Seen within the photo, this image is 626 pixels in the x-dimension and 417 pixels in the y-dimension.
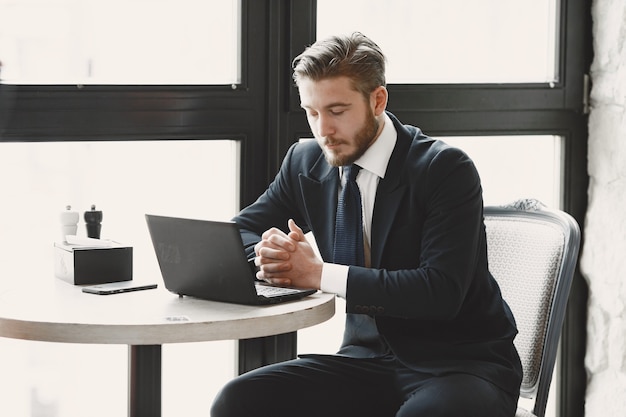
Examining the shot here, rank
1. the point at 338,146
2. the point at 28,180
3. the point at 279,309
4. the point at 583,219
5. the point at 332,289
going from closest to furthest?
the point at 279,309 → the point at 332,289 → the point at 338,146 → the point at 28,180 → the point at 583,219

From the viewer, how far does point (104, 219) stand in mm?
2887

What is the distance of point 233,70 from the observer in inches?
117

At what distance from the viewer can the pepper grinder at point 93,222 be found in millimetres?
2529

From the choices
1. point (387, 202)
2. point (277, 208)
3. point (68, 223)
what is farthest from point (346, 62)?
point (68, 223)

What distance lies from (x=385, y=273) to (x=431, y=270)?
107 mm

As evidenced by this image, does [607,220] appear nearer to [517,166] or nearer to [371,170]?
[517,166]

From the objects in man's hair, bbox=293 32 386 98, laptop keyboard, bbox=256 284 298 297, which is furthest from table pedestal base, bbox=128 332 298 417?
man's hair, bbox=293 32 386 98

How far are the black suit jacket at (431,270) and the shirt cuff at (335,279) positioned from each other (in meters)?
0.02

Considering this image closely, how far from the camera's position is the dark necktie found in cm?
239

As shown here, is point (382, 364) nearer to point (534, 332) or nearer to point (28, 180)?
point (534, 332)

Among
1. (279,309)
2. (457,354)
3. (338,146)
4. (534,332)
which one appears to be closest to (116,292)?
(279,309)

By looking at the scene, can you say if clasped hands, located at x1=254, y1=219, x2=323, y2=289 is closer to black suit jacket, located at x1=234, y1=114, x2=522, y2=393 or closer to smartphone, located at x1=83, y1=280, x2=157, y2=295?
black suit jacket, located at x1=234, y1=114, x2=522, y2=393

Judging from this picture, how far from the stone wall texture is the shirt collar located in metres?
0.99

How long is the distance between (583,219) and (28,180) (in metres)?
1.83
